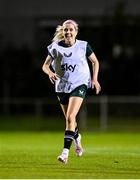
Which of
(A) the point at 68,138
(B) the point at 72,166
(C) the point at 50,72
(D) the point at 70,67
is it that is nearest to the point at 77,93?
(D) the point at 70,67

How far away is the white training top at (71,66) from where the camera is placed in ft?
48.0

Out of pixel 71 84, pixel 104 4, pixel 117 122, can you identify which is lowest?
pixel 117 122

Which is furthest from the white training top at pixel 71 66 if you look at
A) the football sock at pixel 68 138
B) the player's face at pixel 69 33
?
the football sock at pixel 68 138

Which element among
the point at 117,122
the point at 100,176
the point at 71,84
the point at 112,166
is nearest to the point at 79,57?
the point at 71,84

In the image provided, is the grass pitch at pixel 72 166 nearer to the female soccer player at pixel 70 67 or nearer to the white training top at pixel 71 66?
the female soccer player at pixel 70 67

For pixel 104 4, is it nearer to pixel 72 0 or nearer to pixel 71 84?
pixel 72 0

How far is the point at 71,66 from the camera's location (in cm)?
1465

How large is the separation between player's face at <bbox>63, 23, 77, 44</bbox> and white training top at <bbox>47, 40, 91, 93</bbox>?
14cm

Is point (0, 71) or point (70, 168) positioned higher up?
point (70, 168)

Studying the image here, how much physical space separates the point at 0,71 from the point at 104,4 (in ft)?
22.0

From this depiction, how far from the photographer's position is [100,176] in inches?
479

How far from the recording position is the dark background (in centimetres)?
4578

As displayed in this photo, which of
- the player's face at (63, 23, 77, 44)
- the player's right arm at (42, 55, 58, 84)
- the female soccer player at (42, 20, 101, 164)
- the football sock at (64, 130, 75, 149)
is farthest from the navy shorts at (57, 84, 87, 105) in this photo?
the player's face at (63, 23, 77, 44)

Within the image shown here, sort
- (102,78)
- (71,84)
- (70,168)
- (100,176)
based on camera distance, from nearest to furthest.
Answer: (100,176) < (70,168) < (71,84) < (102,78)
